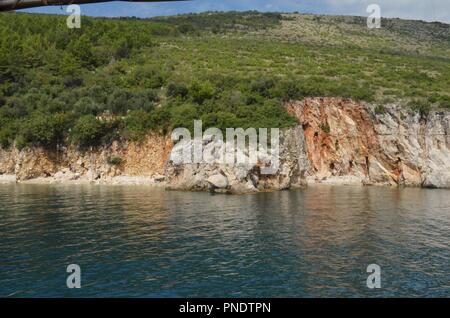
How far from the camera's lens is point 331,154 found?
63.2 m

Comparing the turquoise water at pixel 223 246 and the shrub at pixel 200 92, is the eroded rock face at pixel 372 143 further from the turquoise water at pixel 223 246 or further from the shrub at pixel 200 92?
the turquoise water at pixel 223 246

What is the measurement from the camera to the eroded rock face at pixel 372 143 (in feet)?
190

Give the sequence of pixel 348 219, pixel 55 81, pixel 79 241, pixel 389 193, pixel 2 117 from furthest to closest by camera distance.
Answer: pixel 55 81 < pixel 2 117 < pixel 389 193 < pixel 348 219 < pixel 79 241

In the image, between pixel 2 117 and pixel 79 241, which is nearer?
pixel 79 241

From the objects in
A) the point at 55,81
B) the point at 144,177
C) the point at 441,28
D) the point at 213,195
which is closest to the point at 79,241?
the point at 213,195

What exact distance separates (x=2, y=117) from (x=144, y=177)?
23653mm

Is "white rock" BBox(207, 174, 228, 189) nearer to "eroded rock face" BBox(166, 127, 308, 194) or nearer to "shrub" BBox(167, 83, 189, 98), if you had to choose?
"eroded rock face" BBox(166, 127, 308, 194)

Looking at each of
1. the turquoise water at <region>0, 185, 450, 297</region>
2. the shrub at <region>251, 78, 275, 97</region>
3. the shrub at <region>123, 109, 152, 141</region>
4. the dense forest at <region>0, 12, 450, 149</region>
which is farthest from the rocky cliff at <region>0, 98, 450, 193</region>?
the turquoise water at <region>0, 185, 450, 297</region>

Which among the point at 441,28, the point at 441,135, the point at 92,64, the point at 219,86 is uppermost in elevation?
the point at 441,28

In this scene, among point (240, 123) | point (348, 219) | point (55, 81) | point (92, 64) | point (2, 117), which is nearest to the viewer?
point (348, 219)

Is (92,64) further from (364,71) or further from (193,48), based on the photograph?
(364,71)

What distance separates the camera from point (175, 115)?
5925cm

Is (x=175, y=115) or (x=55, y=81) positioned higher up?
(x=55, y=81)

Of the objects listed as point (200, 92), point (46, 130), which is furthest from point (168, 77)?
point (46, 130)
